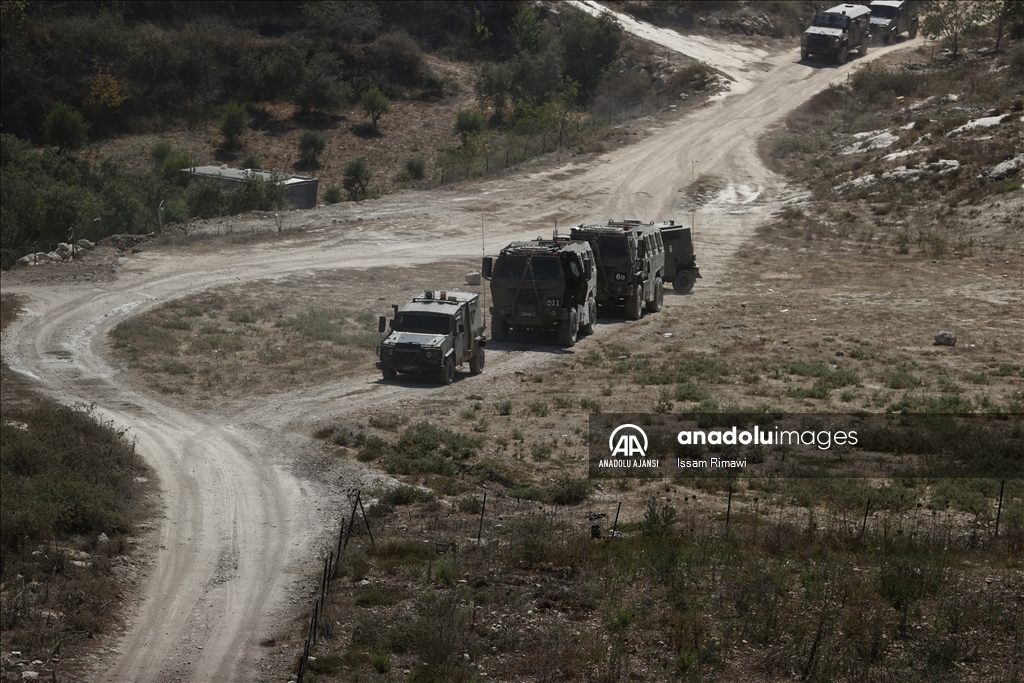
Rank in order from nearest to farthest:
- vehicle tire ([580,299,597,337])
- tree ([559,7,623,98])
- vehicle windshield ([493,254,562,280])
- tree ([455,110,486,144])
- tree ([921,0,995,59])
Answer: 1. vehicle windshield ([493,254,562,280])
2. vehicle tire ([580,299,597,337])
3. tree ([455,110,486,144])
4. tree ([921,0,995,59])
5. tree ([559,7,623,98])

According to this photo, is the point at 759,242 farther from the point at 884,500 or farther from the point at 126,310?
the point at 884,500

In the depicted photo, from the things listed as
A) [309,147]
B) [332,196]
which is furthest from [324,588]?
[309,147]

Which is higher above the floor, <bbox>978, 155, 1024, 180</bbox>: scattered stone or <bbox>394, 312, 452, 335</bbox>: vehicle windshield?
<bbox>978, 155, 1024, 180</bbox>: scattered stone

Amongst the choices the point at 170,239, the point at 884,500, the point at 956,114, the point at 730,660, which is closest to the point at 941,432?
the point at 884,500

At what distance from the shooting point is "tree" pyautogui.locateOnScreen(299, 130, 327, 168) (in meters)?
62.1

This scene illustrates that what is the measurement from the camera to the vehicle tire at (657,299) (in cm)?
3472

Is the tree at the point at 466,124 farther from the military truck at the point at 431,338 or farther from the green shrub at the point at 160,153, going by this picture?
the military truck at the point at 431,338

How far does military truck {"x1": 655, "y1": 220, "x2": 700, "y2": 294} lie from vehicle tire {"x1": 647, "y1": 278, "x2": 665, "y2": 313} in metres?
2.63

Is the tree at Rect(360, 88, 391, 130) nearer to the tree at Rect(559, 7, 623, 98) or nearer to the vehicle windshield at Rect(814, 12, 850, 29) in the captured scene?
the tree at Rect(559, 7, 623, 98)

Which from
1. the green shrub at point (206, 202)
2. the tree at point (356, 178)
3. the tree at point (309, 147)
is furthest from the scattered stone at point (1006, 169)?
the tree at point (309, 147)

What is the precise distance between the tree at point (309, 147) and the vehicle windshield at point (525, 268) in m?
35.4

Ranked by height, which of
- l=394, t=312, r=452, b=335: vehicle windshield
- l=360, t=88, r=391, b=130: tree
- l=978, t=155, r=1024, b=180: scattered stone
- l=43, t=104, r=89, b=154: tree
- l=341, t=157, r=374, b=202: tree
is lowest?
l=394, t=312, r=452, b=335: vehicle windshield

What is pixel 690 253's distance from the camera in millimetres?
38062

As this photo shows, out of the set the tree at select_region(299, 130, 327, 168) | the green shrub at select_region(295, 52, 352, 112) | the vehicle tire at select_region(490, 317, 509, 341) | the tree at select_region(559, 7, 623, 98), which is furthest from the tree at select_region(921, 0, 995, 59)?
the vehicle tire at select_region(490, 317, 509, 341)
